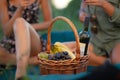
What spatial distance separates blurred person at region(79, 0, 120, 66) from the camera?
2.22m

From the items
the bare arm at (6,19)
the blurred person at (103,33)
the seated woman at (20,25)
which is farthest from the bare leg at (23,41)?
the blurred person at (103,33)

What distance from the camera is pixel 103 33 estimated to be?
2322 millimetres

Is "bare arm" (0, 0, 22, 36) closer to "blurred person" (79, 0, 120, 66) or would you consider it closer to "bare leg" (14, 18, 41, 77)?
"bare leg" (14, 18, 41, 77)

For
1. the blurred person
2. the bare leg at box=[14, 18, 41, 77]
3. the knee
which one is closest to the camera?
the bare leg at box=[14, 18, 41, 77]

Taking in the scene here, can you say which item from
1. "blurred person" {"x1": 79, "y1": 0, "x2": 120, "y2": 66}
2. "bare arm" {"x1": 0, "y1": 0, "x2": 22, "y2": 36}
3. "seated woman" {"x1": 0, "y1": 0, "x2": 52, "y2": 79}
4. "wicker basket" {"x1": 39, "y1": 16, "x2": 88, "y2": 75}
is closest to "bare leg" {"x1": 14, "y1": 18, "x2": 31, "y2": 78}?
"seated woman" {"x1": 0, "y1": 0, "x2": 52, "y2": 79}

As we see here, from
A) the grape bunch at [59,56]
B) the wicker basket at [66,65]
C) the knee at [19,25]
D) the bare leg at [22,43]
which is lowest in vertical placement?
the wicker basket at [66,65]

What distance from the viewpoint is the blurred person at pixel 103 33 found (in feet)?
7.28

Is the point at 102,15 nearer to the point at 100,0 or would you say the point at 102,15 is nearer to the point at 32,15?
the point at 100,0

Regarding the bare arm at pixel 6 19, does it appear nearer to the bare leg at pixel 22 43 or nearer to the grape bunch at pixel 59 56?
the bare leg at pixel 22 43

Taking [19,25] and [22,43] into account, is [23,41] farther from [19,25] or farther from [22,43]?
[19,25]

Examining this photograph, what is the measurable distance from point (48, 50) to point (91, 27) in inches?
17.3

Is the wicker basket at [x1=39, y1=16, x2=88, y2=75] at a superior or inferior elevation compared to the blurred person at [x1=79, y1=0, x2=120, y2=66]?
inferior

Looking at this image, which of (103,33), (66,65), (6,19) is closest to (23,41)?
(66,65)

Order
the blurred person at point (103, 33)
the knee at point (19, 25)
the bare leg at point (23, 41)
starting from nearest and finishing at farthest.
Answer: the bare leg at point (23, 41) < the knee at point (19, 25) < the blurred person at point (103, 33)
